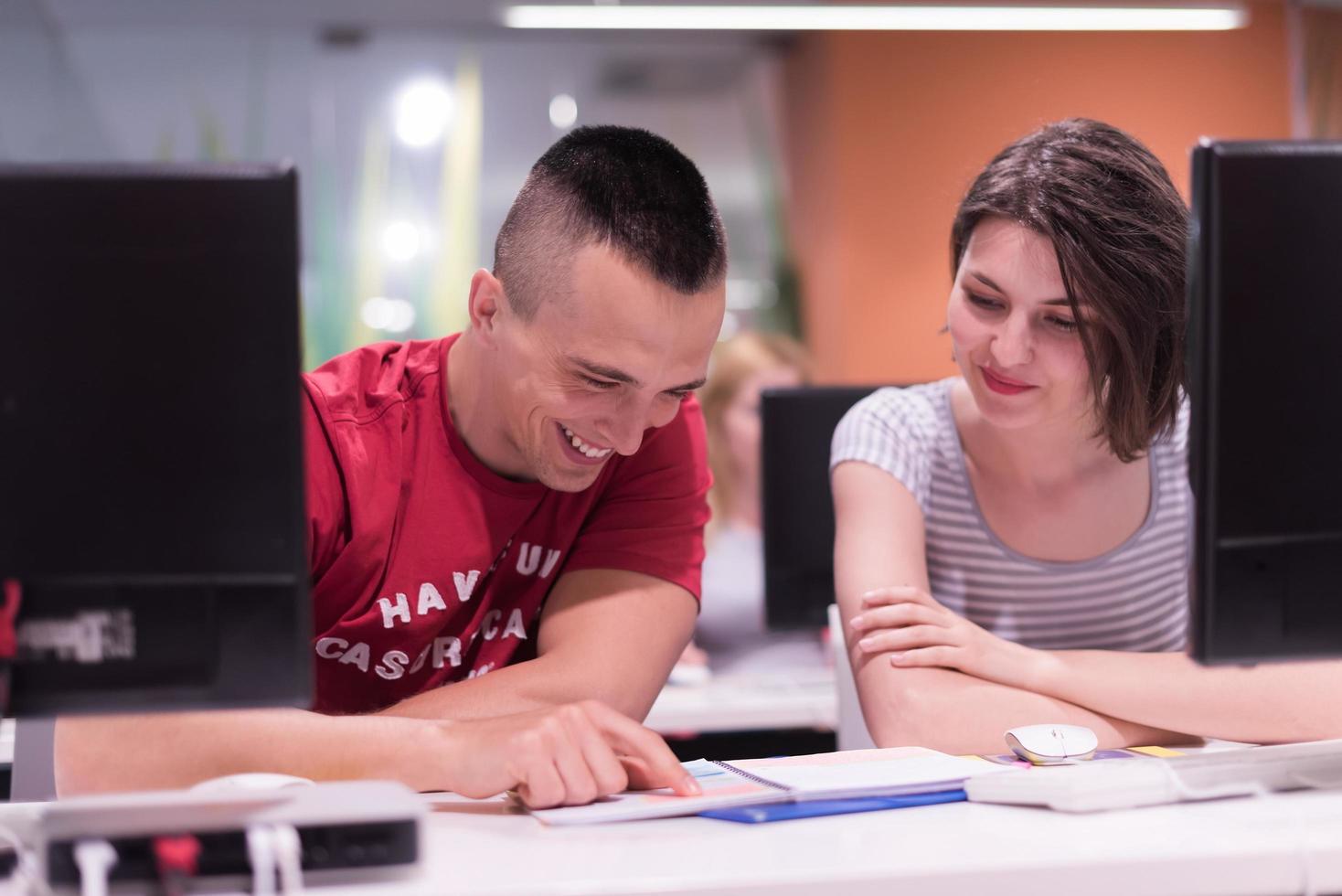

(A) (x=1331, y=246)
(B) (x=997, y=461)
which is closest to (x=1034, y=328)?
(B) (x=997, y=461)

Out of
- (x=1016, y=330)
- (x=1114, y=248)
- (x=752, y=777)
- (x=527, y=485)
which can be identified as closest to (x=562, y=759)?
(x=752, y=777)

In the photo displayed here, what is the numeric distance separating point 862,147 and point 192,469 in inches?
179

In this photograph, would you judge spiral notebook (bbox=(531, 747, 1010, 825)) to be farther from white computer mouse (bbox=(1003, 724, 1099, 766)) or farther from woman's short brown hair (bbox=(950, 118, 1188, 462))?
woman's short brown hair (bbox=(950, 118, 1188, 462))

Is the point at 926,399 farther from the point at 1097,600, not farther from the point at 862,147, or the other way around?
the point at 862,147

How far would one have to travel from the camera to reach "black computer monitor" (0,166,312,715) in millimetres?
876

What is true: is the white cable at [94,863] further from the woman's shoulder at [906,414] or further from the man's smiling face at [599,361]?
the woman's shoulder at [906,414]

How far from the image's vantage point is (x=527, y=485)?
150cm

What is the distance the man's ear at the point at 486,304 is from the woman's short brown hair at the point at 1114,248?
61cm

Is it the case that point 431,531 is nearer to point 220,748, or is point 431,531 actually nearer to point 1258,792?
point 220,748

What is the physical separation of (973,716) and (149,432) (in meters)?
0.88

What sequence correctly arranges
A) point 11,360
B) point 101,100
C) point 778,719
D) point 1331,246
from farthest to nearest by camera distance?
point 101,100 < point 778,719 < point 1331,246 < point 11,360

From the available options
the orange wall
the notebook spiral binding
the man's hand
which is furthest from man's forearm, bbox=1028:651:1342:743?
the orange wall

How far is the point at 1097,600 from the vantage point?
5.52 ft

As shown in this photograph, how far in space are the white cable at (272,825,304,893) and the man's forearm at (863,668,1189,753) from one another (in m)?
0.74
